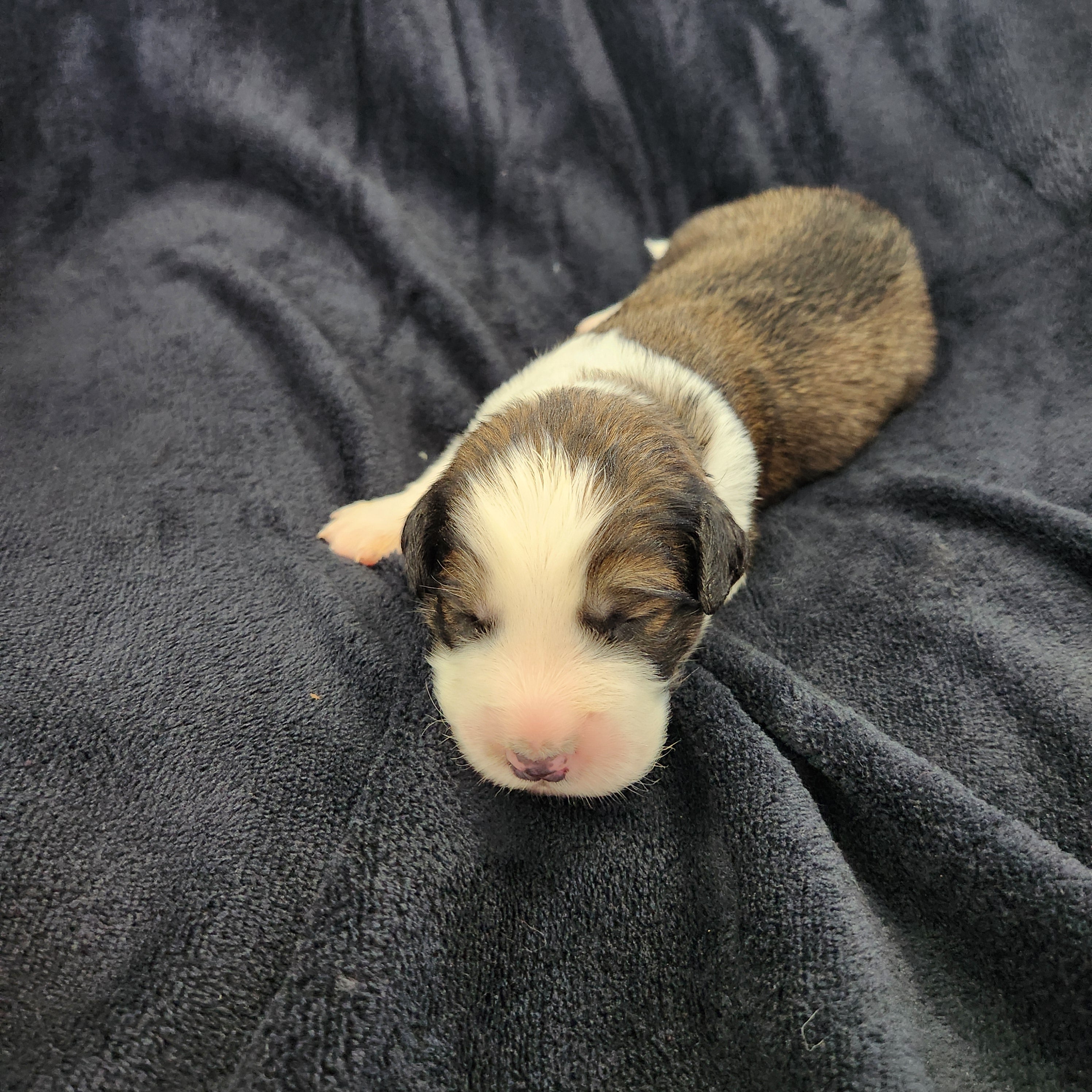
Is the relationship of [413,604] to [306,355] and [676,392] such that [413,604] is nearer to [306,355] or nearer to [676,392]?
[676,392]

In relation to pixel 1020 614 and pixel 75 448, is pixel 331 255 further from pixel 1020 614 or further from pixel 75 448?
pixel 1020 614

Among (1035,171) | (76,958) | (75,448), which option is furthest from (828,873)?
(1035,171)

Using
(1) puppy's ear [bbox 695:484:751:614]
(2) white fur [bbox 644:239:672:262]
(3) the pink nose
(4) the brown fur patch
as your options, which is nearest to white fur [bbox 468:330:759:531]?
(4) the brown fur patch

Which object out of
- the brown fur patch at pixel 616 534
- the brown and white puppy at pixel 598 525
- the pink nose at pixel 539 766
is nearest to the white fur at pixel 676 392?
the brown and white puppy at pixel 598 525

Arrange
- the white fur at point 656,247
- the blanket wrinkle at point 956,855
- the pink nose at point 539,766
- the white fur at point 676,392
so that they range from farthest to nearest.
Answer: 1. the white fur at point 656,247
2. the white fur at point 676,392
3. the pink nose at point 539,766
4. the blanket wrinkle at point 956,855

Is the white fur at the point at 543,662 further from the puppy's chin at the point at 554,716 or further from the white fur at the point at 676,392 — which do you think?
the white fur at the point at 676,392

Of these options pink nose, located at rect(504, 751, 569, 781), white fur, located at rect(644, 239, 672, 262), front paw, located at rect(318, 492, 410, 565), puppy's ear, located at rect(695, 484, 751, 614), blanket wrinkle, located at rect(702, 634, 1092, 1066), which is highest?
puppy's ear, located at rect(695, 484, 751, 614)

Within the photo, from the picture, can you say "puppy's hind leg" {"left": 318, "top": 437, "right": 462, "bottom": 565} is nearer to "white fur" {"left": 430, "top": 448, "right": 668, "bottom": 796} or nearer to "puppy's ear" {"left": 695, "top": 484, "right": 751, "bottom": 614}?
"white fur" {"left": 430, "top": 448, "right": 668, "bottom": 796}

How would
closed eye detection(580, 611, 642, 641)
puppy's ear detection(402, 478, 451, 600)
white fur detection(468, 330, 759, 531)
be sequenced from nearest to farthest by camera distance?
closed eye detection(580, 611, 642, 641) → puppy's ear detection(402, 478, 451, 600) → white fur detection(468, 330, 759, 531)
